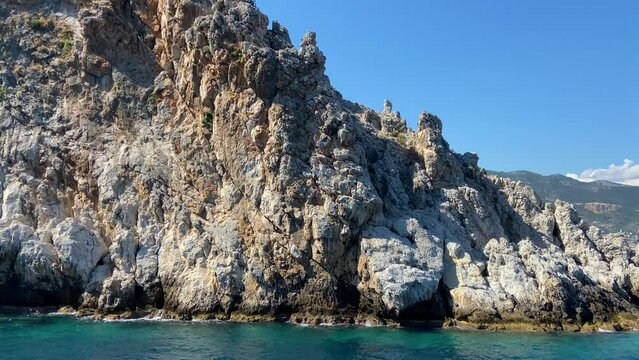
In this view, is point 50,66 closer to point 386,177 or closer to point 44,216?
point 44,216

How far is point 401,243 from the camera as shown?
52.0 m

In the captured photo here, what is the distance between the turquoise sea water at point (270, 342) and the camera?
121 feet

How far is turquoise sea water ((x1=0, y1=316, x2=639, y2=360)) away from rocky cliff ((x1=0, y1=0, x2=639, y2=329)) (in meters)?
3.75

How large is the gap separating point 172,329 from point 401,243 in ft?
73.8

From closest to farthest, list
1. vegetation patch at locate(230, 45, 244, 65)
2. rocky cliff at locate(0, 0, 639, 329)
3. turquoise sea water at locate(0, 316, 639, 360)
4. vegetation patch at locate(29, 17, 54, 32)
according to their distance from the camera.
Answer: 1. turquoise sea water at locate(0, 316, 639, 360)
2. rocky cliff at locate(0, 0, 639, 329)
3. vegetation patch at locate(230, 45, 244, 65)
4. vegetation patch at locate(29, 17, 54, 32)

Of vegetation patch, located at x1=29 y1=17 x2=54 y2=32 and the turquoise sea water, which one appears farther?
vegetation patch, located at x1=29 y1=17 x2=54 y2=32

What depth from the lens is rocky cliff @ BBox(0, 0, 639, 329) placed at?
2007 inches

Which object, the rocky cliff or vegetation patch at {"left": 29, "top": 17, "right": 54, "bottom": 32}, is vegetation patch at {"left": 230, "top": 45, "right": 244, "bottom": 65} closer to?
the rocky cliff

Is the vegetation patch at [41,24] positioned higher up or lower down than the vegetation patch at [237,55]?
higher up

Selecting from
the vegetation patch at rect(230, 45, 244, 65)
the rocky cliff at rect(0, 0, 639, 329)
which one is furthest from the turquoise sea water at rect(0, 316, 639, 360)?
the vegetation patch at rect(230, 45, 244, 65)

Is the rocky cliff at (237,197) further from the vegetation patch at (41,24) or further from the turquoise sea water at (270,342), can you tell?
the turquoise sea water at (270,342)

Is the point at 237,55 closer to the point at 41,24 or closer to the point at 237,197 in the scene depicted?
the point at 237,197

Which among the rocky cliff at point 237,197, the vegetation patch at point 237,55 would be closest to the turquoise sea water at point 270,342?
the rocky cliff at point 237,197

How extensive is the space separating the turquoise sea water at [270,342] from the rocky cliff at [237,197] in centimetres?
375
